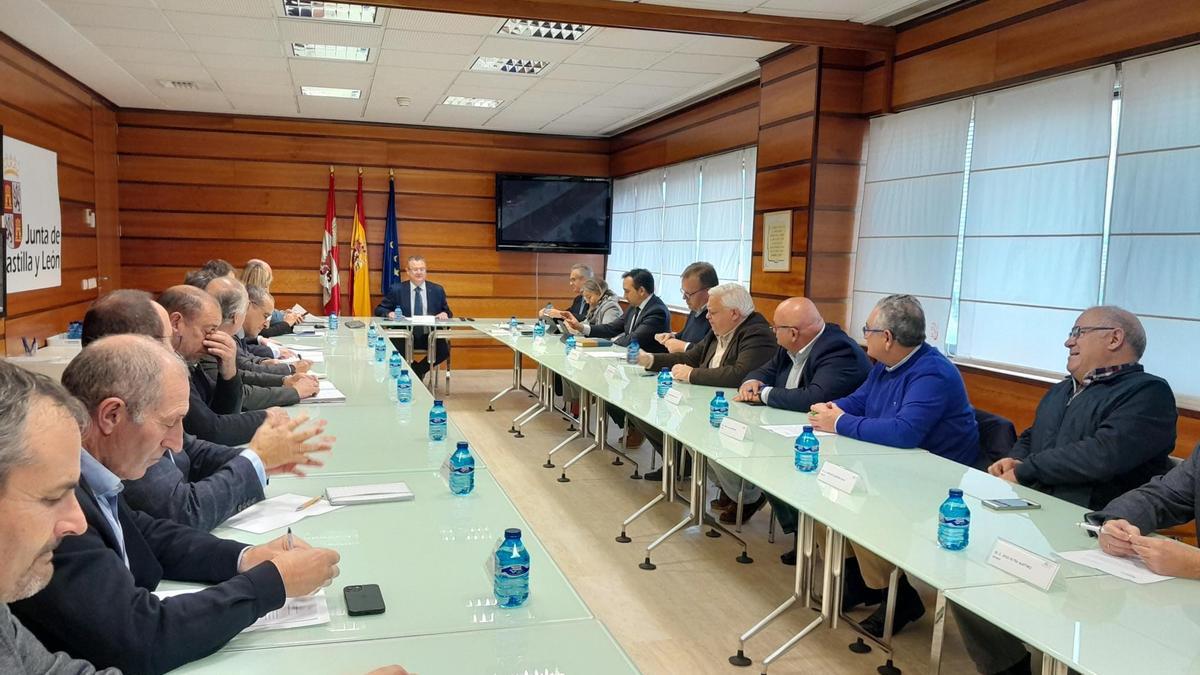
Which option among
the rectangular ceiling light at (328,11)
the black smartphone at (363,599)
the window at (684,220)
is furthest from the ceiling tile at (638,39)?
the black smartphone at (363,599)

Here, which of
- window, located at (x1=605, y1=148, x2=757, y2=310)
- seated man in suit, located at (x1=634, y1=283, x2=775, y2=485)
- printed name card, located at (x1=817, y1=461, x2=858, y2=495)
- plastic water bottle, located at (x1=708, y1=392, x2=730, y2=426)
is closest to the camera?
printed name card, located at (x1=817, y1=461, x2=858, y2=495)

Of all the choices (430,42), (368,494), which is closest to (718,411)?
(368,494)

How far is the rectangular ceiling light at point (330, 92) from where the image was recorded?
782cm

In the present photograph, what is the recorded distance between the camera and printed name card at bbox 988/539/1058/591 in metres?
1.96

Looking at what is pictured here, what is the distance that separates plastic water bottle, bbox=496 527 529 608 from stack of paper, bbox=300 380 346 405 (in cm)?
244

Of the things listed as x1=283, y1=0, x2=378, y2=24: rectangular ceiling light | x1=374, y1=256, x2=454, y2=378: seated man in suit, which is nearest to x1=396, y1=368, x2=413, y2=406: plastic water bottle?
x1=283, y1=0, x2=378, y2=24: rectangular ceiling light

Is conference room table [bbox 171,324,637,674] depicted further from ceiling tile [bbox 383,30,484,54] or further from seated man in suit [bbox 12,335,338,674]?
ceiling tile [bbox 383,30,484,54]

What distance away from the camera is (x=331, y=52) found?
251 inches

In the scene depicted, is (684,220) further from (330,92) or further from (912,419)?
(912,419)

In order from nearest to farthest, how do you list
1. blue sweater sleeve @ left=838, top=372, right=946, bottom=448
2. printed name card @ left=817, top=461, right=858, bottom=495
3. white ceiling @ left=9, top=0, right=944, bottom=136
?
printed name card @ left=817, top=461, right=858, bottom=495 → blue sweater sleeve @ left=838, top=372, right=946, bottom=448 → white ceiling @ left=9, top=0, right=944, bottom=136

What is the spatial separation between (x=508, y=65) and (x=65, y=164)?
3959 mm

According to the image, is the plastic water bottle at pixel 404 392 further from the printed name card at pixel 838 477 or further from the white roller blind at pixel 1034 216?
the white roller blind at pixel 1034 216

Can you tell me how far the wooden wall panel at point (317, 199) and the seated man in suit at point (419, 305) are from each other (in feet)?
4.81

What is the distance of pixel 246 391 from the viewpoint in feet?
13.0
